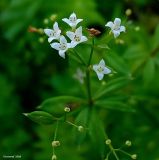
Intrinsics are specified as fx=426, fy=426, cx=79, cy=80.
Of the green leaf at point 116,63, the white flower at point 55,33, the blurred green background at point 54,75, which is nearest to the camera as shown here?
the white flower at point 55,33

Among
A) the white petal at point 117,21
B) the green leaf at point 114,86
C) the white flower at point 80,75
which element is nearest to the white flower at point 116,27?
the white petal at point 117,21

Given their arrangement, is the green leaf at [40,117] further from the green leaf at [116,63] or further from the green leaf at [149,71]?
the green leaf at [149,71]

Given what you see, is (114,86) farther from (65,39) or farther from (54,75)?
(54,75)

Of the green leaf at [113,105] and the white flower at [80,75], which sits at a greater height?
the white flower at [80,75]

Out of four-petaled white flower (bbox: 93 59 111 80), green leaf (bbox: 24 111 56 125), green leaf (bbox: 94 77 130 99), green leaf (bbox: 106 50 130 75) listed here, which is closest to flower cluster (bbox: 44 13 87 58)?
four-petaled white flower (bbox: 93 59 111 80)

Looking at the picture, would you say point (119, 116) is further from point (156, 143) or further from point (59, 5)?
point (59, 5)

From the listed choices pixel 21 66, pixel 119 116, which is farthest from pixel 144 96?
pixel 21 66

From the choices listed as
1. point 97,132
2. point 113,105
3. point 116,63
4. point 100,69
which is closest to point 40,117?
point 100,69
